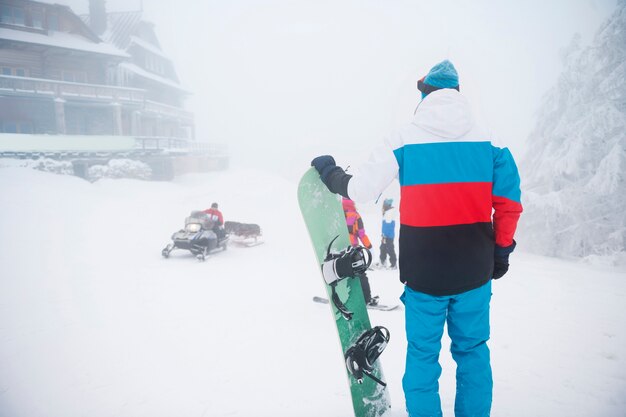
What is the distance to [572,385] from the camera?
2.96 metres

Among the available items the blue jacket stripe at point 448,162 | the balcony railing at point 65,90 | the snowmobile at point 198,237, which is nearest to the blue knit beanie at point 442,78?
the blue jacket stripe at point 448,162

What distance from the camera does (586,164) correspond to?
40.9 feet

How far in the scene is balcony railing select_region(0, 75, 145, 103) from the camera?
18.6m

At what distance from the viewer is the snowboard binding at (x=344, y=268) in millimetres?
2240

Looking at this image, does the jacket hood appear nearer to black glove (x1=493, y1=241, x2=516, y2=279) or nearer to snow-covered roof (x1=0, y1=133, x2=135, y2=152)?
black glove (x1=493, y1=241, x2=516, y2=279)

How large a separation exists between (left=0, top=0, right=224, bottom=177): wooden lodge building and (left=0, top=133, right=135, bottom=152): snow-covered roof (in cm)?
9

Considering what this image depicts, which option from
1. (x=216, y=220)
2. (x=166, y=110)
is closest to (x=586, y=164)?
(x=216, y=220)

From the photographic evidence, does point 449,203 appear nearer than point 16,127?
Yes

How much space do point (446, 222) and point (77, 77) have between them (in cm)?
2956

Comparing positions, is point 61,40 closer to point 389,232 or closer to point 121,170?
point 121,170

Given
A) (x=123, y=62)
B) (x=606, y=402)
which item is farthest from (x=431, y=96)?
(x=123, y=62)

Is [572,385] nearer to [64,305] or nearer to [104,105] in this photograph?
[64,305]

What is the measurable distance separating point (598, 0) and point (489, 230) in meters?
19.5

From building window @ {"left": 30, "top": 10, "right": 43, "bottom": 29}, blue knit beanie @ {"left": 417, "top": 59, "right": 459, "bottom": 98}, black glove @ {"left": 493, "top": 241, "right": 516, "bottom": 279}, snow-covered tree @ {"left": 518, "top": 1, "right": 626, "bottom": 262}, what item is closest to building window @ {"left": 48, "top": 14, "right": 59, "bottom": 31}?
building window @ {"left": 30, "top": 10, "right": 43, "bottom": 29}
